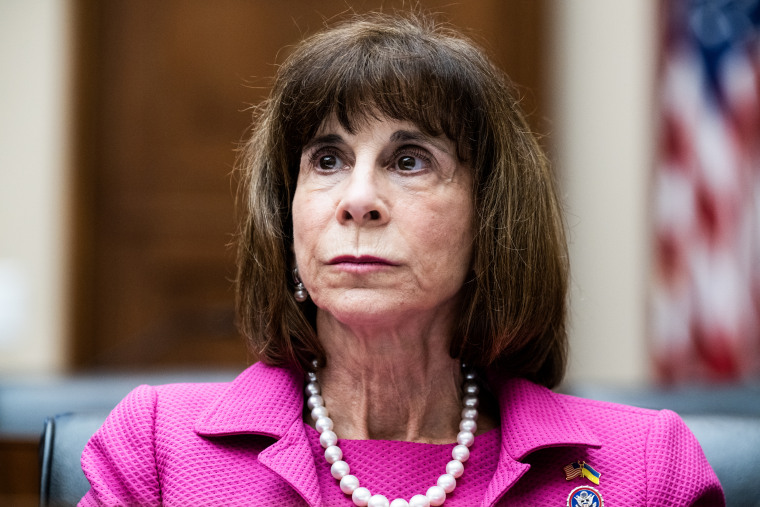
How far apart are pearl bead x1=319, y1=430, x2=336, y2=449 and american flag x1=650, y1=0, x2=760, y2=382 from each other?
2599 mm

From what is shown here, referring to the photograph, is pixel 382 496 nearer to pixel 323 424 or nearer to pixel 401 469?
pixel 401 469

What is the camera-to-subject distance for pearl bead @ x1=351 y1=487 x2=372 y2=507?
63.3 inches

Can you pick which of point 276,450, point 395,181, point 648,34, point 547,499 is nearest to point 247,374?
point 276,450

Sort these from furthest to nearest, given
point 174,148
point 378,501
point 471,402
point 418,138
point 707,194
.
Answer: point 174,148 → point 707,194 → point 471,402 → point 418,138 → point 378,501

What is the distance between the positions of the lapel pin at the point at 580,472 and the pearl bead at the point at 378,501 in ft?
1.02

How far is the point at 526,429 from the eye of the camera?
5.58 ft

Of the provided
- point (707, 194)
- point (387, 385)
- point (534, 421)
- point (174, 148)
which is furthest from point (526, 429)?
point (174, 148)

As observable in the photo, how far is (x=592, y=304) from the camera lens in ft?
14.3

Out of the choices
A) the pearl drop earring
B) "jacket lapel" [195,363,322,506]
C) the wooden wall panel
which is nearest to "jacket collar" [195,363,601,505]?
"jacket lapel" [195,363,322,506]

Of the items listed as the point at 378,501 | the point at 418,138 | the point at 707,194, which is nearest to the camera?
the point at 378,501

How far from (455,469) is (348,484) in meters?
0.19

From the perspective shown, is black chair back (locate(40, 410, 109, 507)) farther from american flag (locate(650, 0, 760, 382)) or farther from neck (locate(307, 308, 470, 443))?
american flag (locate(650, 0, 760, 382))

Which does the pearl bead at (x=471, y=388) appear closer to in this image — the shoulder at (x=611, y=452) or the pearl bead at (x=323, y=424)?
the shoulder at (x=611, y=452)

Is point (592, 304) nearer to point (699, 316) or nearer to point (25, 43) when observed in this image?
point (699, 316)
